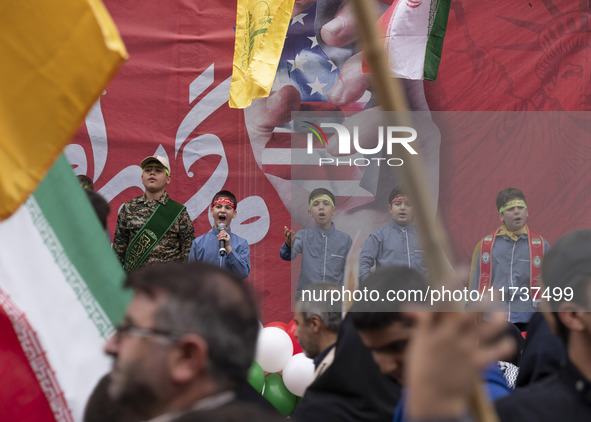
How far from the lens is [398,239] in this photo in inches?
138

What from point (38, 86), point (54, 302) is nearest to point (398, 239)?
point (54, 302)

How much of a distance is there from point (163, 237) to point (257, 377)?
130 centimetres

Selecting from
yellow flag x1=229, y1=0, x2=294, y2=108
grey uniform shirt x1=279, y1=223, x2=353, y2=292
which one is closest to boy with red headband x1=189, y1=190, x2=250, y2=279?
yellow flag x1=229, y1=0, x2=294, y2=108

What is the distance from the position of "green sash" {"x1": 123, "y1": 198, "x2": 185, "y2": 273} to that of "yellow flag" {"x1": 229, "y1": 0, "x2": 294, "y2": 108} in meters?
1.01

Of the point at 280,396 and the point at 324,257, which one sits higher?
the point at 324,257

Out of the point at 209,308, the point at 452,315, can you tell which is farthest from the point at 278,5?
the point at 452,315

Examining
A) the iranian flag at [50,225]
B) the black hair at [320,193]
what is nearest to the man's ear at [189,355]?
the iranian flag at [50,225]

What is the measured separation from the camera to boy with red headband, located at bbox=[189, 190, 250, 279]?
239 inches

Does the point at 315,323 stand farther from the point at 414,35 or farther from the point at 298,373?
the point at 414,35

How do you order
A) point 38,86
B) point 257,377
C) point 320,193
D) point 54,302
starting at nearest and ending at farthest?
point 38,86 < point 54,302 < point 320,193 < point 257,377

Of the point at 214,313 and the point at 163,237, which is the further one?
the point at 163,237

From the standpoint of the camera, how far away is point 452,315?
1040 millimetres

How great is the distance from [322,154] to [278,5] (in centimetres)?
246

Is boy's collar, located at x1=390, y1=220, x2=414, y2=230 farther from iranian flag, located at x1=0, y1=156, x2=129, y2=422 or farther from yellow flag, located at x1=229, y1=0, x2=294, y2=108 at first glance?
yellow flag, located at x1=229, y1=0, x2=294, y2=108
